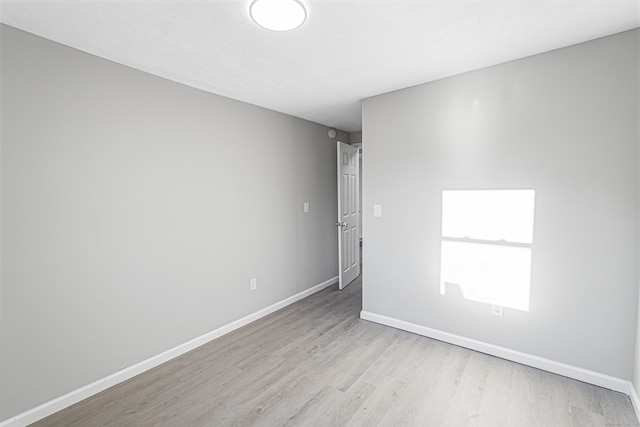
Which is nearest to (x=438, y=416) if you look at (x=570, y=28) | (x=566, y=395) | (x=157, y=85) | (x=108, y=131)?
(x=566, y=395)

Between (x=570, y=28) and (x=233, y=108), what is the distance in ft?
8.69

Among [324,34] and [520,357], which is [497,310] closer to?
[520,357]

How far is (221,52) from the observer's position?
78.9 inches

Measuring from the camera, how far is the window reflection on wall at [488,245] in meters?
2.25

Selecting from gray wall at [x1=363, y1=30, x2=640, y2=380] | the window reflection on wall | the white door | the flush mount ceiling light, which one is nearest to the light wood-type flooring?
gray wall at [x1=363, y1=30, x2=640, y2=380]

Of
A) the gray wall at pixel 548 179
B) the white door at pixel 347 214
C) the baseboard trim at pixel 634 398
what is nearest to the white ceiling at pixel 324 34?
the gray wall at pixel 548 179

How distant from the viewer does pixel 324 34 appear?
5.94 feet

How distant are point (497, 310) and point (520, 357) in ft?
1.21

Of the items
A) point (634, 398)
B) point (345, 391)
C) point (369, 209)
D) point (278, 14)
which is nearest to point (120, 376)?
point (345, 391)

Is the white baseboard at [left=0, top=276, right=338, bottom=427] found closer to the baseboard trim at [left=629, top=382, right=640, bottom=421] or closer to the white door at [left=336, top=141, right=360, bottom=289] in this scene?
the white door at [left=336, top=141, right=360, bottom=289]

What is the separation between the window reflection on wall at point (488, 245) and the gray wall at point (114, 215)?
74.9 inches

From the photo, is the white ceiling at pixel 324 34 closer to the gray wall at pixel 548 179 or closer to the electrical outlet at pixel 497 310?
the gray wall at pixel 548 179

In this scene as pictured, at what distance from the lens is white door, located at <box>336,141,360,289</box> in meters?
3.92

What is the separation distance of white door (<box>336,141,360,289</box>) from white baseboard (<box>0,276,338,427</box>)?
1.20 metres
